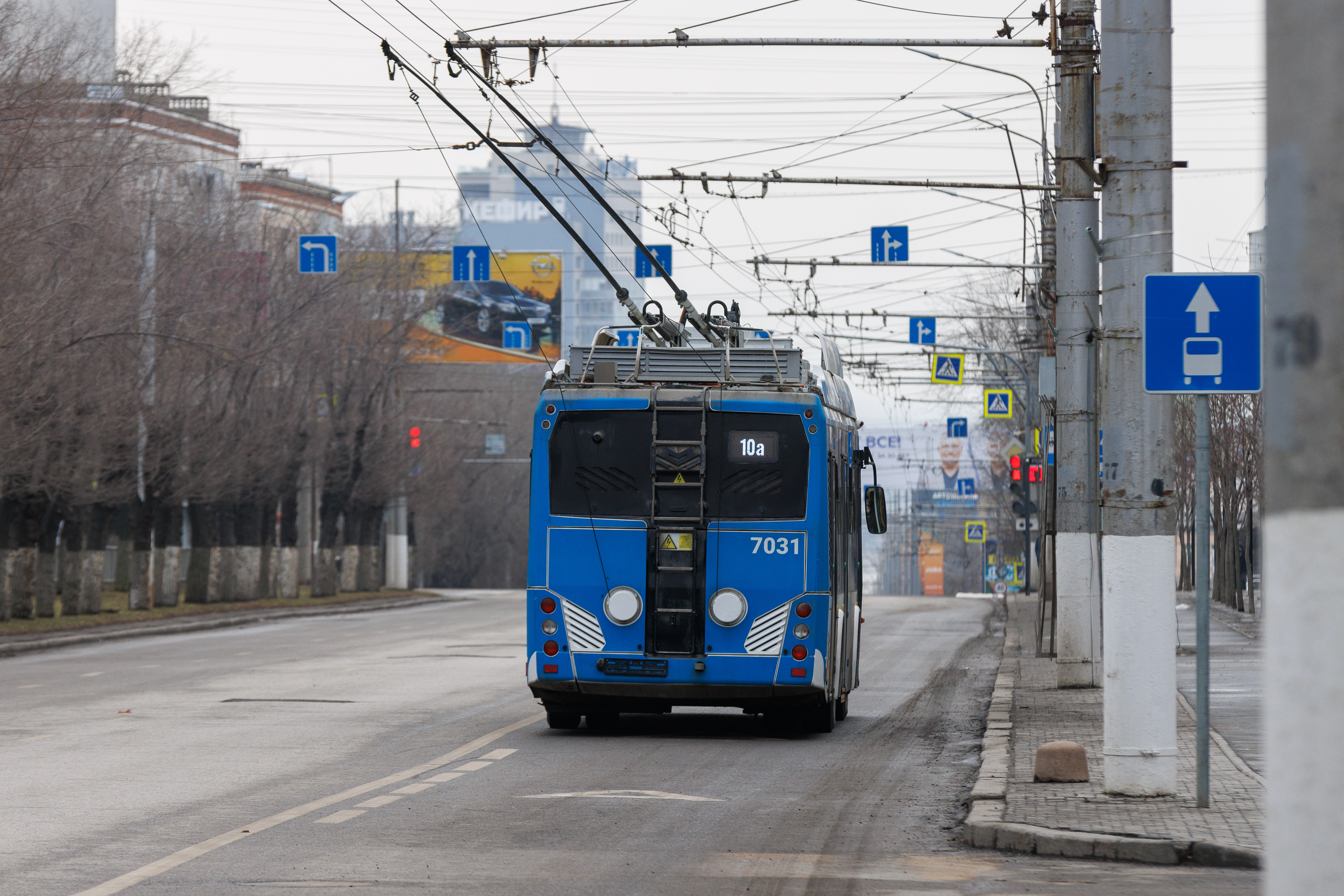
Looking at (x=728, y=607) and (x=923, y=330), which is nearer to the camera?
(x=728, y=607)

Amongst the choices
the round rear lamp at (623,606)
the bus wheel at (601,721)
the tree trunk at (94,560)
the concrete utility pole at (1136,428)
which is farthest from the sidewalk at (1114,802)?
the tree trunk at (94,560)

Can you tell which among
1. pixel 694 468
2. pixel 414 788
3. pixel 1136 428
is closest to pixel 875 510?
pixel 694 468

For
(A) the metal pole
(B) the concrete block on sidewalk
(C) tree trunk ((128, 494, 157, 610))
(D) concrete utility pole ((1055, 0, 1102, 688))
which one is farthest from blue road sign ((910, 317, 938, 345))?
(A) the metal pole

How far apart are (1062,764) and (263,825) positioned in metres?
4.94

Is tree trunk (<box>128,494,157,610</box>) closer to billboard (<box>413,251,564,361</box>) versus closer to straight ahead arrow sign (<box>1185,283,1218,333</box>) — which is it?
billboard (<box>413,251,564,361</box>)

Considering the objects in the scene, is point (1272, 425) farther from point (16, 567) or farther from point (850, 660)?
point (16, 567)

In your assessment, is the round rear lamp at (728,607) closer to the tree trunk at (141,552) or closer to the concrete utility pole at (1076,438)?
the concrete utility pole at (1076,438)

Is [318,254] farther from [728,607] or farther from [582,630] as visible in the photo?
[728,607]

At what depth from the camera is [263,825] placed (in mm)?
10609

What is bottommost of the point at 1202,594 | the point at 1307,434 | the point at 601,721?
the point at 601,721

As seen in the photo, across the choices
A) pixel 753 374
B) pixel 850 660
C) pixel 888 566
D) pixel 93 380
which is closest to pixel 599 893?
pixel 753 374

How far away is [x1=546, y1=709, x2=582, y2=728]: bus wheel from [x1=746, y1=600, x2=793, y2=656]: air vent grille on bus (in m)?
1.90

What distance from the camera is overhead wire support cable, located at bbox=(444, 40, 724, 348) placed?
14.2 meters

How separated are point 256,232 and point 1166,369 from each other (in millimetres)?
36831
